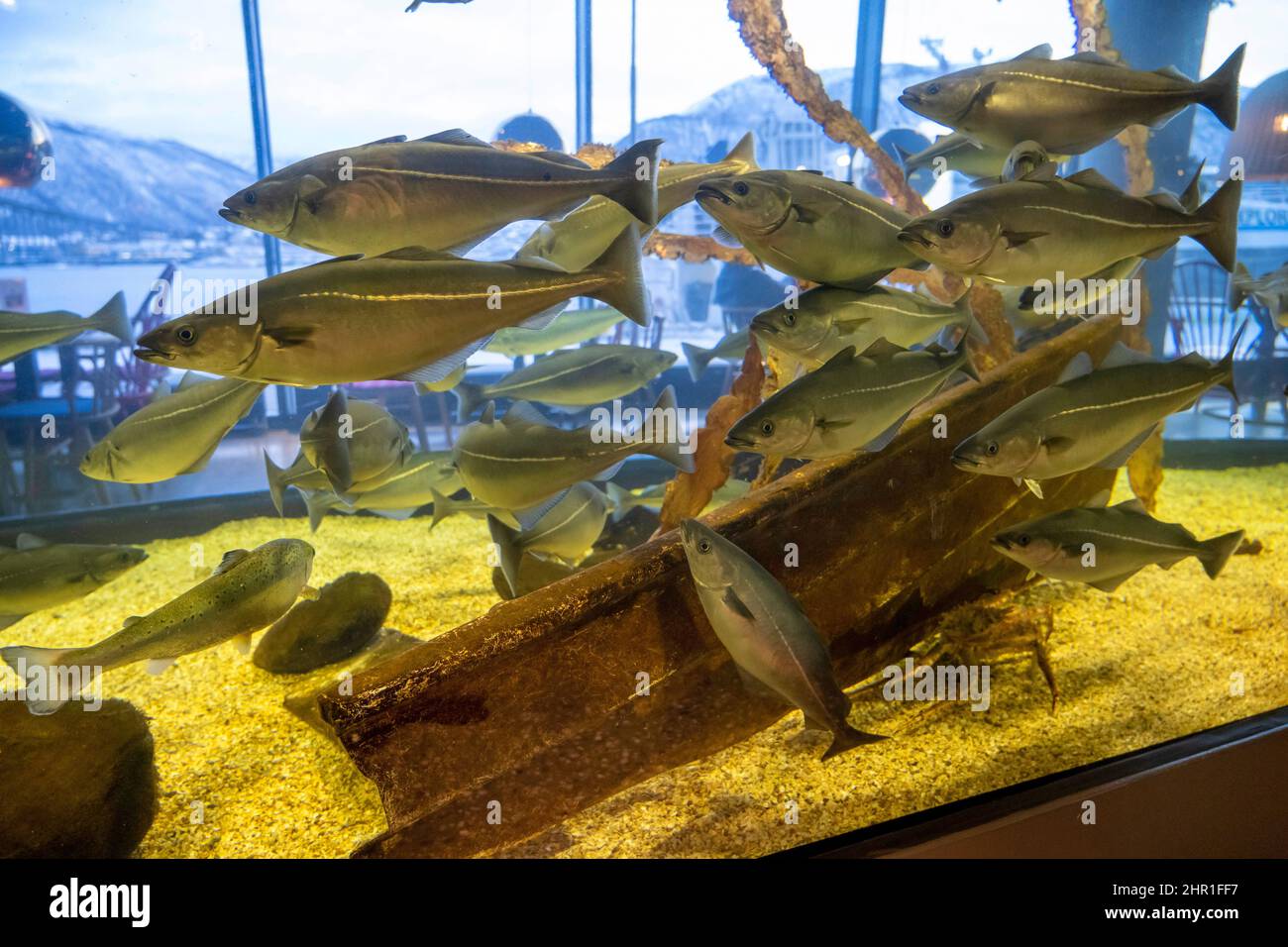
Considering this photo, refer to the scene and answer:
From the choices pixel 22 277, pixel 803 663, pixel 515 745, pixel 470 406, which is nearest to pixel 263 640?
pixel 470 406

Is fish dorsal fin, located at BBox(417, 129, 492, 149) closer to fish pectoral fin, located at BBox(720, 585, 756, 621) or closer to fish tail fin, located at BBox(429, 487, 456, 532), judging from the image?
fish pectoral fin, located at BBox(720, 585, 756, 621)

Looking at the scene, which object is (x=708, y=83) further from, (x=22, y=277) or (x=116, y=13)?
(x=22, y=277)

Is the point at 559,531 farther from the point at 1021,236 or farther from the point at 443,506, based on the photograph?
the point at 1021,236

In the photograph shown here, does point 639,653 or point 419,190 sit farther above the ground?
point 419,190

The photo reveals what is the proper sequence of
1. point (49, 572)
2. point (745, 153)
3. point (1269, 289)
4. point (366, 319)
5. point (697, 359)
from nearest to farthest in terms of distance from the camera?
point (366, 319), point (49, 572), point (745, 153), point (1269, 289), point (697, 359)

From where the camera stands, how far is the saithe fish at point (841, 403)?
2211mm

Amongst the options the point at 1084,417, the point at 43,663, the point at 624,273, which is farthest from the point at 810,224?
the point at 43,663

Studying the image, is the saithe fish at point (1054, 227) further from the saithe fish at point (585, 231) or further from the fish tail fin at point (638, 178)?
the saithe fish at point (585, 231)

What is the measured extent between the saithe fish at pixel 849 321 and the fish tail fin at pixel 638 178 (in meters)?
0.59

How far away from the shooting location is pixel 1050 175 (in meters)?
2.34

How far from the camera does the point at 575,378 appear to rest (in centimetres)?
409

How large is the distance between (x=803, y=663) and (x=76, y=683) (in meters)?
2.26

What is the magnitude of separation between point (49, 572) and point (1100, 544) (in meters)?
4.01

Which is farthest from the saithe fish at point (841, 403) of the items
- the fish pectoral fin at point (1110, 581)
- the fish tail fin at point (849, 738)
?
the fish pectoral fin at point (1110, 581)
